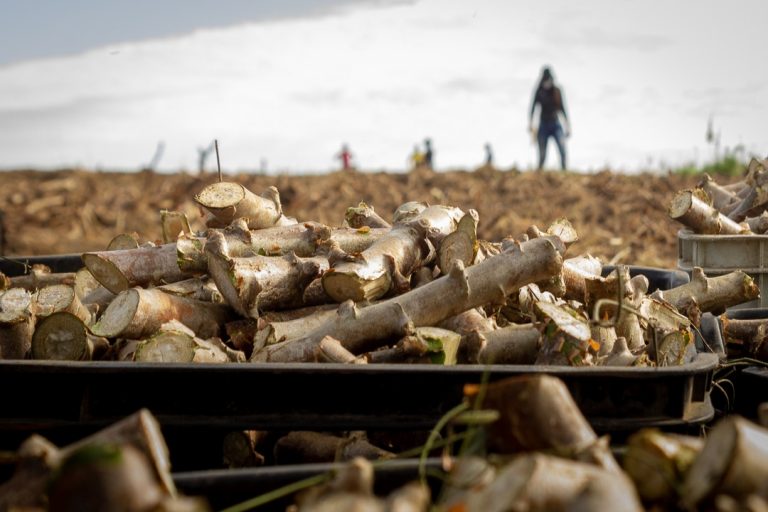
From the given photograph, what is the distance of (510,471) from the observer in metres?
1.71

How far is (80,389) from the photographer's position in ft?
8.96

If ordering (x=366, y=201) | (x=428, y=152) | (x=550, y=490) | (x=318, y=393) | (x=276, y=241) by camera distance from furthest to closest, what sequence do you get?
(x=428, y=152)
(x=366, y=201)
(x=276, y=241)
(x=318, y=393)
(x=550, y=490)

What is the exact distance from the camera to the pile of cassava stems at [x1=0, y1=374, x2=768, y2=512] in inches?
63.6

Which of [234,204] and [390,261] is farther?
[234,204]

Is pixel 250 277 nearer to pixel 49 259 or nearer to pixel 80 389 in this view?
pixel 80 389

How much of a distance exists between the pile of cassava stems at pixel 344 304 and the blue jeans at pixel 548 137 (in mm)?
12801

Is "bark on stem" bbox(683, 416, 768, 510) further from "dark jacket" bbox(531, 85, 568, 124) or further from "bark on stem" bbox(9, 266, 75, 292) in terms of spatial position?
"dark jacket" bbox(531, 85, 568, 124)

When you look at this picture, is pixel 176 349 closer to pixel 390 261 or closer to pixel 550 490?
pixel 390 261

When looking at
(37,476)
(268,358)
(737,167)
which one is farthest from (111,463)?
(737,167)

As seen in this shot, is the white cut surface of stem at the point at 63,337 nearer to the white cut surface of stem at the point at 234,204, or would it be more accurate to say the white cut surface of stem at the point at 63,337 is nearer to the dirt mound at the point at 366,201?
the white cut surface of stem at the point at 234,204

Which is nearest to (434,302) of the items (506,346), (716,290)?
(506,346)

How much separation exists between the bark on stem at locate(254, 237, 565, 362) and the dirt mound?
7956 millimetres

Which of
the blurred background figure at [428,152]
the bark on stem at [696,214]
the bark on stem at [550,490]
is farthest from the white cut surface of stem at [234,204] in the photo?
the blurred background figure at [428,152]

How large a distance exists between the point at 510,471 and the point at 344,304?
56.3 inches
